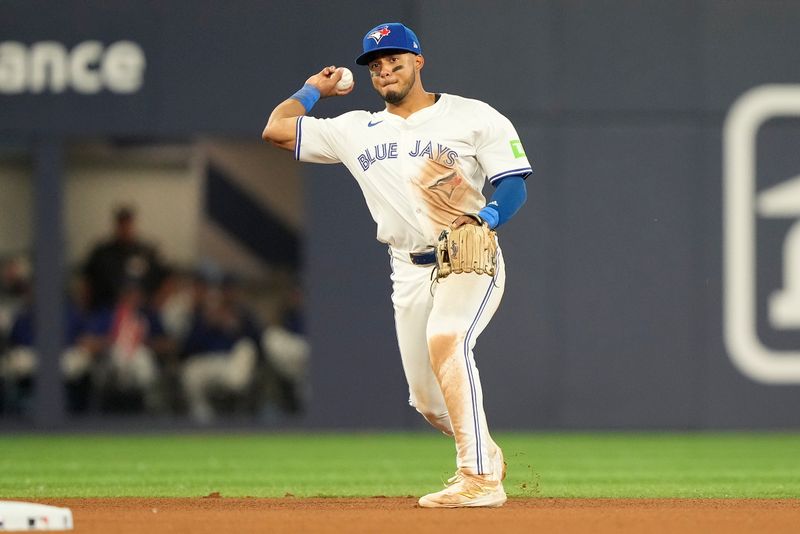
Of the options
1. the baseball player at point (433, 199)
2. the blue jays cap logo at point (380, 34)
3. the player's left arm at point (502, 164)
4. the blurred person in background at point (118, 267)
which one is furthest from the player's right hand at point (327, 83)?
the blurred person in background at point (118, 267)

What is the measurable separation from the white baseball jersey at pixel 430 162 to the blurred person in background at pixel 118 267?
242 inches

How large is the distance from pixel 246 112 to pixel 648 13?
3.15 m

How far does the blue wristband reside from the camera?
21.1ft

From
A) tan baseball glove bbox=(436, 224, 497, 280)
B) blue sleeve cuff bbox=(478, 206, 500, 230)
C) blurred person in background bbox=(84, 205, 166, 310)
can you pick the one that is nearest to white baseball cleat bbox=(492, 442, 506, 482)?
tan baseball glove bbox=(436, 224, 497, 280)

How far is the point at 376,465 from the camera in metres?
8.77

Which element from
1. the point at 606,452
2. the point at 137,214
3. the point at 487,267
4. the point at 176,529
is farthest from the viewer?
the point at 137,214

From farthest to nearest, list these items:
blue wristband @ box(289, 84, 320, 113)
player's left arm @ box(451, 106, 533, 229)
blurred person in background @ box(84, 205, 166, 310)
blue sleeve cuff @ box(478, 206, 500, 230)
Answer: blurred person in background @ box(84, 205, 166, 310)
blue wristband @ box(289, 84, 320, 113)
player's left arm @ box(451, 106, 533, 229)
blue sleeve cuff @ box(478, 206, 500, 230)

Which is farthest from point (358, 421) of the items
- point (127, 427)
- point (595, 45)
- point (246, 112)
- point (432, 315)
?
point (432, 315)

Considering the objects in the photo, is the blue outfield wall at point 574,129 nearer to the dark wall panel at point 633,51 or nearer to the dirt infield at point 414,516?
the dark wall panel at point 633,51

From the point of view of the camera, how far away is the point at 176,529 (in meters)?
5.32

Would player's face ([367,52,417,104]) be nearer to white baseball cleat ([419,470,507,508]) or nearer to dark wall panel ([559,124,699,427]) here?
white baseball cleat ([419,470,507,508])

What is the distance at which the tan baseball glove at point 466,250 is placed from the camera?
5734 mm

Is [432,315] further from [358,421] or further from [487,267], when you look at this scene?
[358,421]

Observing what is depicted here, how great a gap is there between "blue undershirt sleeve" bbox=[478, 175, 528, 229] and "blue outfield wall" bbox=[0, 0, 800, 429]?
16.9ft
